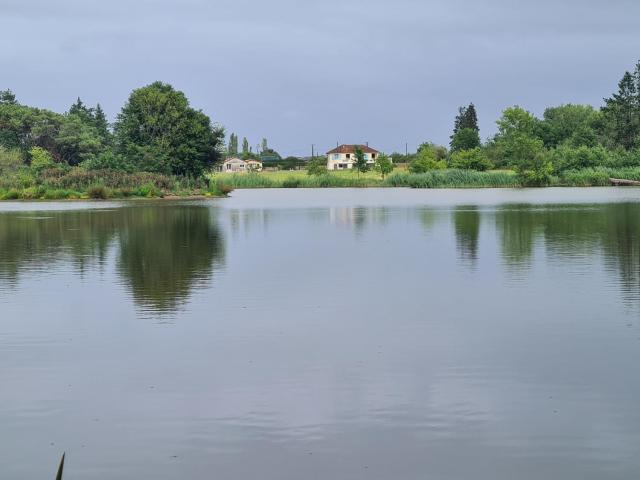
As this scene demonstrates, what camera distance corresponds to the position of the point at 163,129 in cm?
9150

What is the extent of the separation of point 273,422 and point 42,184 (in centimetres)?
7603

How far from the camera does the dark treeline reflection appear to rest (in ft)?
67.8

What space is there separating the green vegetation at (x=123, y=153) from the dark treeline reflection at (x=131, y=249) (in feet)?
102

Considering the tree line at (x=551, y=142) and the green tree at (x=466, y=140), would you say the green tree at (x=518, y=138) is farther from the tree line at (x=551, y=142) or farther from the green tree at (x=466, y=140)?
the green tree at (x=466, y=140)

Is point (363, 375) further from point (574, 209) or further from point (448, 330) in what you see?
point (574, 209)

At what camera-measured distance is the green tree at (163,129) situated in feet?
294

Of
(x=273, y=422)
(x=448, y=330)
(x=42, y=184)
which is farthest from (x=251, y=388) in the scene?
(x=42, y=184)

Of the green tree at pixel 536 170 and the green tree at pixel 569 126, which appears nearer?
the green tree at pixel 536 170

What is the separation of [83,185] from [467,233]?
53.7m

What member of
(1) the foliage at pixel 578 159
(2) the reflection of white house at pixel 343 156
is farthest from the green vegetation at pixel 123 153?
(2) the reflection of white house at pixel 343 156

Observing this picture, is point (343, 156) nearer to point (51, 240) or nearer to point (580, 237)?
point (51, 240)

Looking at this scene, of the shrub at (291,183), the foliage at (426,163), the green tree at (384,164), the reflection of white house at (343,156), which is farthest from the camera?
the reflection of white house at (343,156)

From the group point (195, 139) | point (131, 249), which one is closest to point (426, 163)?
point (195, 139)

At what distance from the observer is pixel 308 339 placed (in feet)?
45.0
